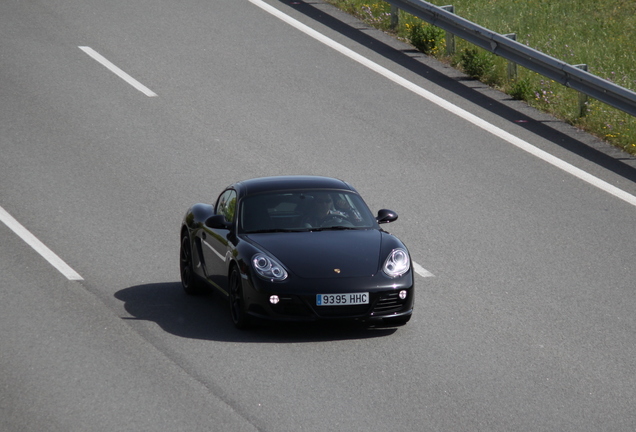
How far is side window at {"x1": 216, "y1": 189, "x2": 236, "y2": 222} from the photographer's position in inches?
422

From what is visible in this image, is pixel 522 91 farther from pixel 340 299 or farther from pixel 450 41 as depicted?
pixel 340 299

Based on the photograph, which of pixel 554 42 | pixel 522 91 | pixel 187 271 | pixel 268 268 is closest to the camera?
pixel 268 268

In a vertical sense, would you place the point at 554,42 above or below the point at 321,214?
below

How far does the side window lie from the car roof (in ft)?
0.34

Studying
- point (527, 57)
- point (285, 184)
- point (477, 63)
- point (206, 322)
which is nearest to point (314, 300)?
point (206, 322)

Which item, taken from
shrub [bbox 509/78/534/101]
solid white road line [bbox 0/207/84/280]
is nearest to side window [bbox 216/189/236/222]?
solid white road line [bbox 0/207/84/280]

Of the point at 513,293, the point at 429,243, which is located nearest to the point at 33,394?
the point at 513,293

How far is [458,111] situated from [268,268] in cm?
834

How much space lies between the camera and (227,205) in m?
11.0

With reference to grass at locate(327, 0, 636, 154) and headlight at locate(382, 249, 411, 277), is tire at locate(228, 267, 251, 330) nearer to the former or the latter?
headlight at locate(382, 249, 411, 277)

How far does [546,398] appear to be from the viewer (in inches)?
312

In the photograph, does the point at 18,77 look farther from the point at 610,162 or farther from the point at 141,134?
the point at 610,162

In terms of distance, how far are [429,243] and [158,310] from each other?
359 cm

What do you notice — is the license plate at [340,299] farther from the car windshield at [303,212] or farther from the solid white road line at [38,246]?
the solid white road line at [38,246]
